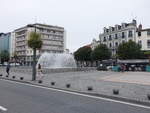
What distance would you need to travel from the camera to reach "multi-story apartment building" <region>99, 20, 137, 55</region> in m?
77.1

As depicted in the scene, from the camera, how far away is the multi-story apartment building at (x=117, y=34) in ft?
253

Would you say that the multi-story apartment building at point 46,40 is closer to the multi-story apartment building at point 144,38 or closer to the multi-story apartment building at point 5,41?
the multi-story apartment building at point 5,41

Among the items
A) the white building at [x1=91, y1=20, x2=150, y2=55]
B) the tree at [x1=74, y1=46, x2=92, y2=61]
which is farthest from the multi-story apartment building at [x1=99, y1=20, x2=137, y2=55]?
the tree at [x1=74, y1=46, x2=92, y2=61]

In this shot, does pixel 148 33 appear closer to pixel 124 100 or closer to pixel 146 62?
pixel 146 62

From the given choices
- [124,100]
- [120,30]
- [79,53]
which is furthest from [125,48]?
[124,100]

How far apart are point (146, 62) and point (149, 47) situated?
1870cm

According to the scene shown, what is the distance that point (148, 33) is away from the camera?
70000mm

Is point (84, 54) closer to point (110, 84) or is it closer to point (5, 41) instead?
point (5, 41)

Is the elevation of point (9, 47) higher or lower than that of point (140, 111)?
higher

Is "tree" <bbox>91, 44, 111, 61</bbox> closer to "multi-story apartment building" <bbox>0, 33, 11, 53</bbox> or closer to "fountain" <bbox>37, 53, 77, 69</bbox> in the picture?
"fountain" <bbox>37, 53, 77, 69</bbox>

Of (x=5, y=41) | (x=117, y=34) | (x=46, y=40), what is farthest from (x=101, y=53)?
(x=5, y=41)

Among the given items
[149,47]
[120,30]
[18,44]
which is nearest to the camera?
[149,47]

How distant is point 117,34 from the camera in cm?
8325

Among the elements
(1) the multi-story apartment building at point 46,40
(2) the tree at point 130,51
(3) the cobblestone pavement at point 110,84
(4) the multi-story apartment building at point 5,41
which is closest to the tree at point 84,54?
(2) the tree at point 130,51
